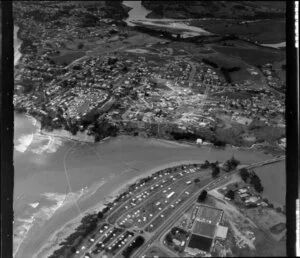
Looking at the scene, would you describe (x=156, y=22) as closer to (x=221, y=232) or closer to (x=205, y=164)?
(x=205, y=164)

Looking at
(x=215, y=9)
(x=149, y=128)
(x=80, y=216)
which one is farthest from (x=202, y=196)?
(x=215, y=9)

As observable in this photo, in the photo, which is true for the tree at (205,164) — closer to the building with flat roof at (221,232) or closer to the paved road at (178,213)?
the paved road at (178,213)

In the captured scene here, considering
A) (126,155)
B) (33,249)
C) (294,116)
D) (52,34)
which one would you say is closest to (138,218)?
(126,155)

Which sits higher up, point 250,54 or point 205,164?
point 250,54

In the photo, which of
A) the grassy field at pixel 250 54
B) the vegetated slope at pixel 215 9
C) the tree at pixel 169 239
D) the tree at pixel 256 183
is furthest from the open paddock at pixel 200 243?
the vegetated slope at pixel 215 9

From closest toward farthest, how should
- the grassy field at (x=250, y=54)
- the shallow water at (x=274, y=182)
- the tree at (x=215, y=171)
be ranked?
the shallow water at (x=274, y=182), the tree at (x=215, y=171), the grassy field at (x=250, y=54)

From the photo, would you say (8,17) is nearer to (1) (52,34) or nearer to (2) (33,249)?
(1) (52,34)
